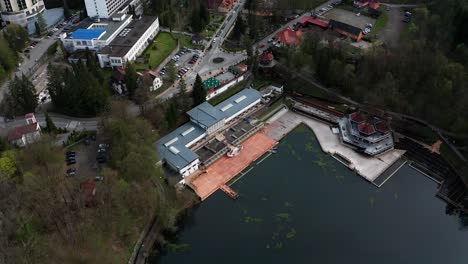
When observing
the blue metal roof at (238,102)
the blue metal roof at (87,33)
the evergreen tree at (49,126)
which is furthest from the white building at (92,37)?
the blue metal roof at (238,102)

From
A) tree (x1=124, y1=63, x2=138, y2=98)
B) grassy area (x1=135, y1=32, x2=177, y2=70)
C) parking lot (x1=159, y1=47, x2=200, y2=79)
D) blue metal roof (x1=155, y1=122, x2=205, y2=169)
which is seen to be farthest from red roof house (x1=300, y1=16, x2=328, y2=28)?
tree (x1=124, y1=63, x2=138, y2=98)

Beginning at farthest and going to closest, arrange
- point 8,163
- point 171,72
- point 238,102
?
point 171,72, point 238,102, point 8,163

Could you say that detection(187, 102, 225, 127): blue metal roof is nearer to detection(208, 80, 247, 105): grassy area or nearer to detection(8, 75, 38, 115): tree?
detection(208, 80, 247, 105): grassy area

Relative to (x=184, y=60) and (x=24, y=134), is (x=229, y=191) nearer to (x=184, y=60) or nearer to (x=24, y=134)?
(x=24, y=134)

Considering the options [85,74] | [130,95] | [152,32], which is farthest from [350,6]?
[85,74]

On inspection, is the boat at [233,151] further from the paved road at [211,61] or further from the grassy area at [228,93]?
the paved road at [211,61]

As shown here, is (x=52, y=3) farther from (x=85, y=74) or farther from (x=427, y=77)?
(x=427, y=77)

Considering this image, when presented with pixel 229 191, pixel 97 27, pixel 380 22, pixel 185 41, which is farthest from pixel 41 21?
pixel 380 22
